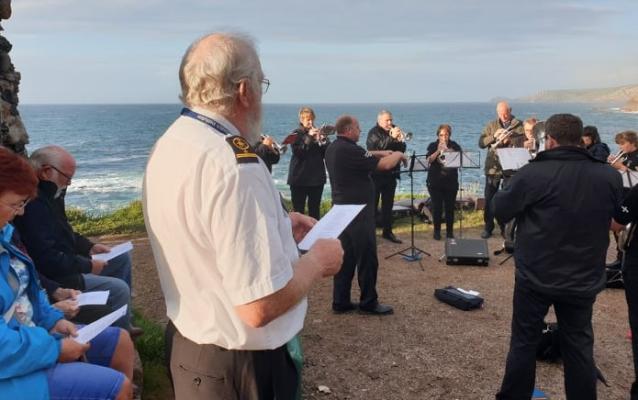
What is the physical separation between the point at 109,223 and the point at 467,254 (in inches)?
264

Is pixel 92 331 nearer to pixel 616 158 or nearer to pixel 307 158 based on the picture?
pixel 307 158

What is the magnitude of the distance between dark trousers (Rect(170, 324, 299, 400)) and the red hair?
1.10 meters

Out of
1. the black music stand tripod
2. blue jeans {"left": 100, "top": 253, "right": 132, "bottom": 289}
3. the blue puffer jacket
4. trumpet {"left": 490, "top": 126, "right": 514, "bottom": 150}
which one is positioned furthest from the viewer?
trumpet {"left": 490, "top": 126, "right": 514, "bottom": 150}

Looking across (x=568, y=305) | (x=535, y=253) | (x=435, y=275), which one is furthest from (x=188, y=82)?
(x=435, y=275)

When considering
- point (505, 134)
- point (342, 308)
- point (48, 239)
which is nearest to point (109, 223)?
point (342, 308)

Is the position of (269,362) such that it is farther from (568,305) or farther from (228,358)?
(568,305)

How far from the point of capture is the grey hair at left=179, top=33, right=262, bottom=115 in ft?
5.11

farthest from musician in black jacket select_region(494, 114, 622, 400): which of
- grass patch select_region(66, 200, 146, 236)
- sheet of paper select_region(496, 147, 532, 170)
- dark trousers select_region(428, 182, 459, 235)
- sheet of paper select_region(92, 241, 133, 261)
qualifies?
grass patch select_region(66, 200, 146, 236)

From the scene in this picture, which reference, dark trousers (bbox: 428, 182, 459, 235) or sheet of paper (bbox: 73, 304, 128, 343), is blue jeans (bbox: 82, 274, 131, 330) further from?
dark trousers (bbox: 428, 182, 459, 235)

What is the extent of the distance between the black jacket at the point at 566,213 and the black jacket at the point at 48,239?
9.71ft

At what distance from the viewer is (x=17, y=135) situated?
440 cm

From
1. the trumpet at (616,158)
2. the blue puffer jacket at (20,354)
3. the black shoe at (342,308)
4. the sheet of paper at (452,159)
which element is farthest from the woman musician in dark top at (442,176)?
the blue puffer jacket at (20,354)

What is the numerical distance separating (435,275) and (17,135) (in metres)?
5.06

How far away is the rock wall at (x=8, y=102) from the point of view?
4.30m
